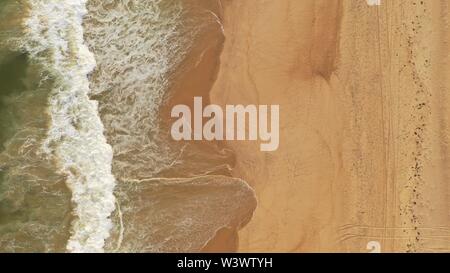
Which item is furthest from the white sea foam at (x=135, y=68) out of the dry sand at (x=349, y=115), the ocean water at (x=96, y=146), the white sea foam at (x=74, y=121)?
the dry sand at (x=349, y=115)

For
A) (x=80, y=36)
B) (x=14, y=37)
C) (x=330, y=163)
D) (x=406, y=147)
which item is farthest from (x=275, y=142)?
(x=14, y=37)

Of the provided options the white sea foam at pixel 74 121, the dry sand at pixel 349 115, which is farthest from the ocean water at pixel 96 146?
the dry sand at pixel 349 115

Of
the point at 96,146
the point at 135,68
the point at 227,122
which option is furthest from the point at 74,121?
the point at 227,122

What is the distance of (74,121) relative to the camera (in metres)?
7.81

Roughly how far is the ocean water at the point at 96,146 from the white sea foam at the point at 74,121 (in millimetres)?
13

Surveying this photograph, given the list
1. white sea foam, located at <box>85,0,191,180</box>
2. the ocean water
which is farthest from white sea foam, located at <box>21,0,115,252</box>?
white sea foam, located at <box>85,0,191,180</box>

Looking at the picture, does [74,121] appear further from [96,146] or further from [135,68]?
[135,68]

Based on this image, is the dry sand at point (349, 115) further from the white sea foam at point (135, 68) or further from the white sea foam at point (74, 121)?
the white sea foam at point (74, 121)

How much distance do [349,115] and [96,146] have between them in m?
3.21

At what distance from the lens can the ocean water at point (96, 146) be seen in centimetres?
775

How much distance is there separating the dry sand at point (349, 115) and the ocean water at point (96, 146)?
0.56 meters

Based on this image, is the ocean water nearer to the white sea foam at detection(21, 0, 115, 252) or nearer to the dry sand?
the white sea foam at detection(21, 0, 115, 252)

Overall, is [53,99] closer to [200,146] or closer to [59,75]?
[59,75]

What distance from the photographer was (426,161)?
7902 mm
